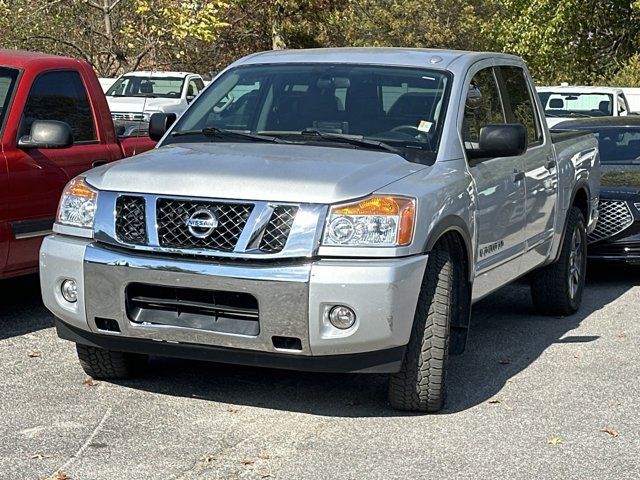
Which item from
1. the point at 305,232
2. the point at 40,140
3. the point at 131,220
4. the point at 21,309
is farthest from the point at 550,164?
the point at 21,309

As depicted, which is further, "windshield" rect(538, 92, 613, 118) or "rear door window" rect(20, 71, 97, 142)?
"windshield" rect(538, 92, 613, 118)

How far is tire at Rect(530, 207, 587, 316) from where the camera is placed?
9055 millimetres

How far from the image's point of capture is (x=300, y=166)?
614 centimetres

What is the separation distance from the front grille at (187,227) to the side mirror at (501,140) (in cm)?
166

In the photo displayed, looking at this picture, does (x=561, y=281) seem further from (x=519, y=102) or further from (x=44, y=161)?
(x=44, y=161)

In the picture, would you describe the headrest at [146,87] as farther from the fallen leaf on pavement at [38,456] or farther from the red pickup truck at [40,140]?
the fallen leaf on pavement at [38,456]

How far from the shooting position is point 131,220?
607 centimetres

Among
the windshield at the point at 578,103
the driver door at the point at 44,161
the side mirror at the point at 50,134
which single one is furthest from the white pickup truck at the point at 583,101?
the side mirror at the point at 50,134

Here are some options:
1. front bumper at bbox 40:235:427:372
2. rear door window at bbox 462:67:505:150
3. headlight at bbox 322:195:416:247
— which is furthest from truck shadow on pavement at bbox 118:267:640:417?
rear door window at bbox 462:67:505:150

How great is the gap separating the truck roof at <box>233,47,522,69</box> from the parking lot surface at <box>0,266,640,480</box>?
1.79 m

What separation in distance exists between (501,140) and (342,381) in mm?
1578

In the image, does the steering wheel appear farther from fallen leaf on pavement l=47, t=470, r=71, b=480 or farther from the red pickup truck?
fallen leaf on pavement l=47, t=470, r=71, b=480

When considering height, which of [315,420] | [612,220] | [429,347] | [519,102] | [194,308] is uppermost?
[519,102]

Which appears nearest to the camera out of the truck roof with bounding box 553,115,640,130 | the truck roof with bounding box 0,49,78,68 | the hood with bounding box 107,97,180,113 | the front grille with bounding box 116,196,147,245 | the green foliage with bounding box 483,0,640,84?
the front grille with bounding box 116,196,147,245
